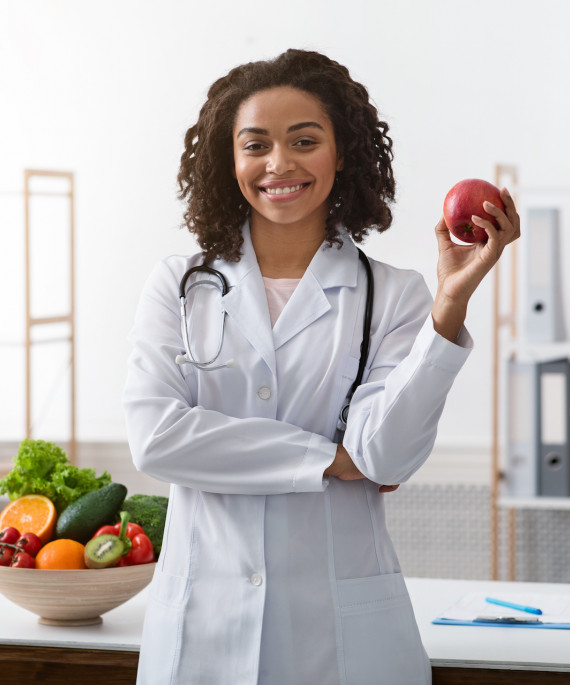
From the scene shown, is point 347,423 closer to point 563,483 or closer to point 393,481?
point 393,481

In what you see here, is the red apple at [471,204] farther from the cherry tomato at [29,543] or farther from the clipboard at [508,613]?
the cherry tomato at [29,543]

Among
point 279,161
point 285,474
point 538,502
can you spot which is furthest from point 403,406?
point 538,502

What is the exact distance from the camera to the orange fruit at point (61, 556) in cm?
165

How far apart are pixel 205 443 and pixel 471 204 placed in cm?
50

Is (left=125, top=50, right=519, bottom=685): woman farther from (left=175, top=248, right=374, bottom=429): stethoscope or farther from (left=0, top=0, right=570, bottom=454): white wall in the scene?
(left=0, top=0, right=570, bottom=454): white wall

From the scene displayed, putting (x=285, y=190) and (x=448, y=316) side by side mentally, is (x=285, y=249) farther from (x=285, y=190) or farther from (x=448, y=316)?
(x=448, y=316)

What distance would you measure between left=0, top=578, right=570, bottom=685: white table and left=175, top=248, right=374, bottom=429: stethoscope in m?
0.42

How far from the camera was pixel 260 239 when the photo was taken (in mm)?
1592

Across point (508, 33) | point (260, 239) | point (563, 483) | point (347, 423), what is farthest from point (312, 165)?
point (508, 33)

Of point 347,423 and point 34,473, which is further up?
point 347,423

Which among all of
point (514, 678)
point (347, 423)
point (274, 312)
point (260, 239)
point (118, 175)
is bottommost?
point (514, 678)

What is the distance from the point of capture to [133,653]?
5.14ft

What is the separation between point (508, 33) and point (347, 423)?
2482 mm

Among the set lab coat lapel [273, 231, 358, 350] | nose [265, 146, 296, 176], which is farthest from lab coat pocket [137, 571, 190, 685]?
nose [265, 146, 296, 176]
